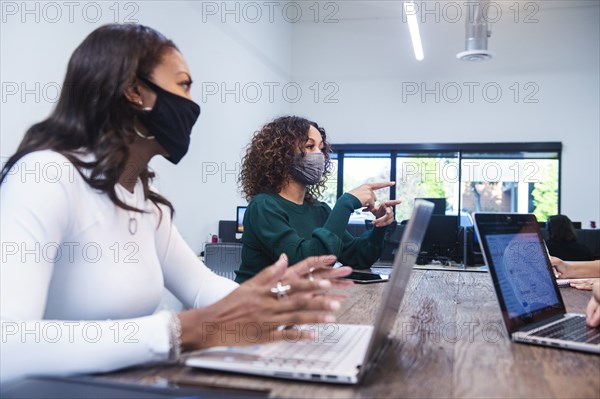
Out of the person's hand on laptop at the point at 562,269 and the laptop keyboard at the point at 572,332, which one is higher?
the person's hand on laptop at the point at 562,269

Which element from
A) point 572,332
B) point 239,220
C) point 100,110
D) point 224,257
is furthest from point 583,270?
point 239,220

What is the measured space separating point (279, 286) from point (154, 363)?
22 cm

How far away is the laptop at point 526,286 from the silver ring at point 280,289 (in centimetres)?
40

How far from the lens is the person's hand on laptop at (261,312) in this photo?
0.80 meters

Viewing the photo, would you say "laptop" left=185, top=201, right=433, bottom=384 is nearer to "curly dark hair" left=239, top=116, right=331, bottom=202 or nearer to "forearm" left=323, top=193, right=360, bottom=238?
"forearm" left=323, top=193, right=360, bottom=238

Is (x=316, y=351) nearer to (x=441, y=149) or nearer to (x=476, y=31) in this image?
(x=476, y=31)

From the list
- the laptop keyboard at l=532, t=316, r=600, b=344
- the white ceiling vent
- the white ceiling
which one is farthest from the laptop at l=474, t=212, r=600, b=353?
the white ceiling

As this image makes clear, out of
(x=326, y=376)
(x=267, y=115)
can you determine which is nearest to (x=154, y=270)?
(x=326, y=376)

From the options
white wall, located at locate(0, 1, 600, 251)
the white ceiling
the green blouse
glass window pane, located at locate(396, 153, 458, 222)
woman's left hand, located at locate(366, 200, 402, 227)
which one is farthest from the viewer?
glass window pane, located at locate(396, 153, 458, 222)

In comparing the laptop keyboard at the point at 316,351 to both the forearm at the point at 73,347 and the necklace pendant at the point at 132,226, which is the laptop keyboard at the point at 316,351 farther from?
the necklace pendant at the point at 132,226

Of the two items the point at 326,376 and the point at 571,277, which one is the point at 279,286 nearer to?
the point at 326,376

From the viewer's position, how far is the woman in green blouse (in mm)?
1876

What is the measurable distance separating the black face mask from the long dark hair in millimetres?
34

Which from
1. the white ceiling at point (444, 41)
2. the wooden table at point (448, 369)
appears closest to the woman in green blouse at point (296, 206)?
the wooden table at point (448, 369)
